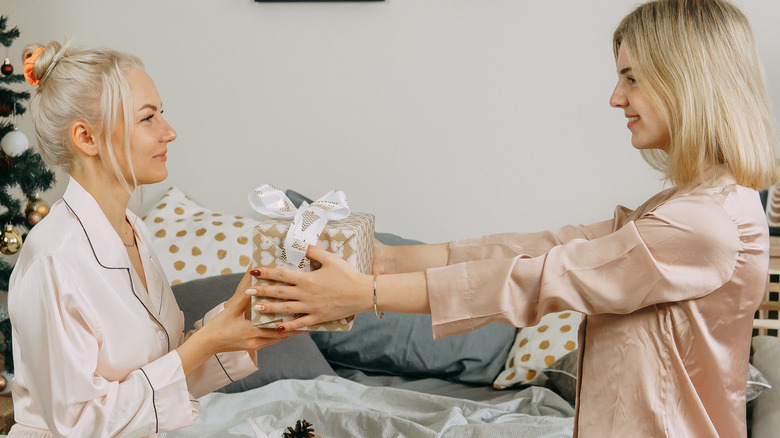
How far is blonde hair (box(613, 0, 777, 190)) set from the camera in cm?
118

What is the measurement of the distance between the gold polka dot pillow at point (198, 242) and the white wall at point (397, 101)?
0.21m

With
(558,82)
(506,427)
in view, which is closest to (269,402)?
(506,427)

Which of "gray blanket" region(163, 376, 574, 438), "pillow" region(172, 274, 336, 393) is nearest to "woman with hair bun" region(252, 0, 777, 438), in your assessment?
"gray blanket" region(163, 376, 574, 438)

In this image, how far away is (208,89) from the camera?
2.91 meters

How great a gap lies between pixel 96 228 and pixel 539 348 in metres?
1.41

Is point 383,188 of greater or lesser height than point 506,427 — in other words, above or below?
above

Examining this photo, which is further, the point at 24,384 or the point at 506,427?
the point at 506,427

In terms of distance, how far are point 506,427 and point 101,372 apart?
37.9 inches

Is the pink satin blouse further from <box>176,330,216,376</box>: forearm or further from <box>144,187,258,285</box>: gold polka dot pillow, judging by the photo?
<box>144,187,258,285</box>: gold polka dot pillow

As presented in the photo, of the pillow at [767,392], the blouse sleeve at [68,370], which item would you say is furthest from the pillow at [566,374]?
the blouse sleeve at [68,370]

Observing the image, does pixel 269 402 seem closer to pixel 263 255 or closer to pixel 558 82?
pixel 263 255

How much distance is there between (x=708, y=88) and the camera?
3.87 feet

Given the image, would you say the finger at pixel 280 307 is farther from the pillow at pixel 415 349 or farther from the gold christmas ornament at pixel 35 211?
the gold christmas ornament at pixel 35 211

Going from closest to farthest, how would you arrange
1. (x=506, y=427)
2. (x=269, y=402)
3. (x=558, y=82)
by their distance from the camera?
1. (x=506, y=427)
2. (x=269, y=402)
3. (x=558, y=82)
